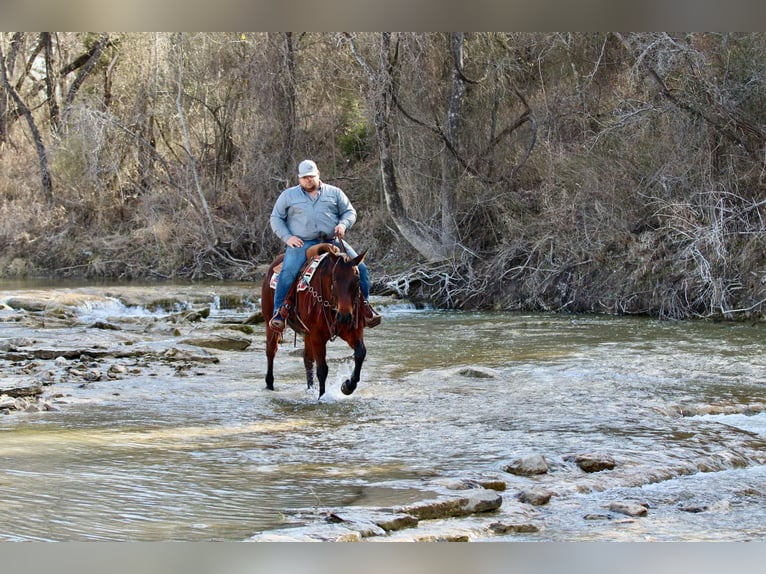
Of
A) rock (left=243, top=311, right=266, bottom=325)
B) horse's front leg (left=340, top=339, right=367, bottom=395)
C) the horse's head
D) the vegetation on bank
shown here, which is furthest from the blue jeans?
the vegetation on bank

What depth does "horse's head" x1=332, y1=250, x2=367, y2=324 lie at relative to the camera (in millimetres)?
9773

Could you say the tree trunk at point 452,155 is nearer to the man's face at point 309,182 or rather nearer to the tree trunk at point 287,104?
the tree trunk at point 287,104

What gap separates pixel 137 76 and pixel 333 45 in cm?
980

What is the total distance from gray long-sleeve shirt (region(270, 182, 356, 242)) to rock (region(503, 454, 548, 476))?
374 centimetres

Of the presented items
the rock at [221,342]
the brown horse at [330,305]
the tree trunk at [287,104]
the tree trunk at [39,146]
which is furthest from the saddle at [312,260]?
the tree trunk at [39,146]

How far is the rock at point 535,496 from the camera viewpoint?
Answer: 6156 millimetres

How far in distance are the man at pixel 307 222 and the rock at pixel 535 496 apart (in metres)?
4.11

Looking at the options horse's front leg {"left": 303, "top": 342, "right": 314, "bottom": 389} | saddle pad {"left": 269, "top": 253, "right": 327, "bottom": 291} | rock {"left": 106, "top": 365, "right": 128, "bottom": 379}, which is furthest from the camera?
rock {"left": 106, "top": 365, "right": 128, "bottom": 379}

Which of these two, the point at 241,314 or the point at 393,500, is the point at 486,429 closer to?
the point at 393,500

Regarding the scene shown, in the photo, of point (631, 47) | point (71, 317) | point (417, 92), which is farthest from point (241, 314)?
point (631, 47)

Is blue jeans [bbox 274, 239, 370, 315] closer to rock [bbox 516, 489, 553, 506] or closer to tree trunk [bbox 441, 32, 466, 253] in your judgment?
rock [bbox 516, 489, 553, 506]

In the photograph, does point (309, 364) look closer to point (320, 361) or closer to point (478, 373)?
point (320, 361)

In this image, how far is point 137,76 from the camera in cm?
3183

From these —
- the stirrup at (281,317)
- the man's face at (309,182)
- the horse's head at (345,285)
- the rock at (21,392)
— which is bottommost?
the rock at (21,392)
